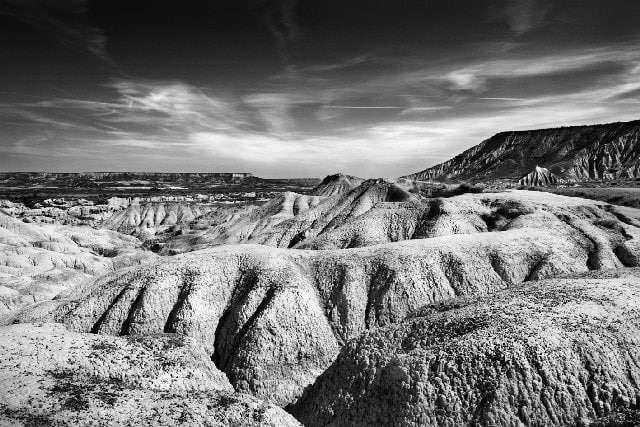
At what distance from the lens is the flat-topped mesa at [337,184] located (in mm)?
128125

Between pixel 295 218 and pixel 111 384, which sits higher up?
pixel 295 218

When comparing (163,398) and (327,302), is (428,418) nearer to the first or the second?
(163,398)

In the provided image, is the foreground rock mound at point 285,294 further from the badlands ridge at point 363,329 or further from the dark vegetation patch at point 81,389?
the dark vegetation patch at point 81,389

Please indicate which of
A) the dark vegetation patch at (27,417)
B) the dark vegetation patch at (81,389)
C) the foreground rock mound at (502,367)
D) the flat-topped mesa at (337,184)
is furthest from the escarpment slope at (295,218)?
the dark vegetation patch at (27,417)

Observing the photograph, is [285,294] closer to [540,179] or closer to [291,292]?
[291,292]

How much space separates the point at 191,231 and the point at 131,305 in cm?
7986

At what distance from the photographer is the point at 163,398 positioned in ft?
58.9

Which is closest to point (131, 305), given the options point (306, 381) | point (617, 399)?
point (306, 381)

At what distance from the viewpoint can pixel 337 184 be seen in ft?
430

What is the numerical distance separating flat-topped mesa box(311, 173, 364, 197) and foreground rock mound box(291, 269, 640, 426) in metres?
104

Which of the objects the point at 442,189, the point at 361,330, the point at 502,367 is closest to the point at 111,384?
the point at 502,367

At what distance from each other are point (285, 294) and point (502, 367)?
16807 millimetres

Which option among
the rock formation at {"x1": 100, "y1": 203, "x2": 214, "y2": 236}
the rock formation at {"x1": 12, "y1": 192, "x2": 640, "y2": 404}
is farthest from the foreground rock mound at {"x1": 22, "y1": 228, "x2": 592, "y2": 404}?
the rock formation at {"x1": 100, "y1": 203, "x2": 214, "y2": 236}

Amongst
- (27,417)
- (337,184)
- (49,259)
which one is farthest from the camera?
(337,184)
